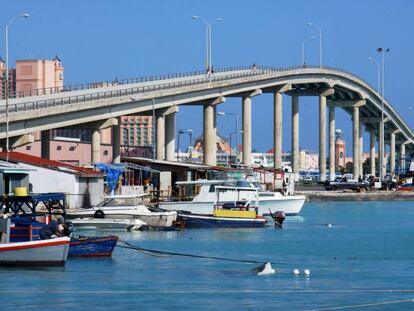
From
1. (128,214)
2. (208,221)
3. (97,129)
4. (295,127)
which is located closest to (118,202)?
(208,221)

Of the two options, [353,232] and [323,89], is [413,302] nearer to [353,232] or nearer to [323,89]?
[353,232]

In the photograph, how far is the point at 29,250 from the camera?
49219 millimetres

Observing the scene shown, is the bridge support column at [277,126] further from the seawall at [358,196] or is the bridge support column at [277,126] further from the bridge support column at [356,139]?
the bridge support column at [356,139]

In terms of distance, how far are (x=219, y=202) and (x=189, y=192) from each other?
1125 centimetres

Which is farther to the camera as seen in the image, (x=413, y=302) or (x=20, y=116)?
(x=20, y=116)

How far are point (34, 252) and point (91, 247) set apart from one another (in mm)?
6377

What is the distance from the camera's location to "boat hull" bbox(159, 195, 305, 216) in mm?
84875

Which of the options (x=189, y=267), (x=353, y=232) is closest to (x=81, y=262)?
(x=189, y=267)

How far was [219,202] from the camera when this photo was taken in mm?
85375

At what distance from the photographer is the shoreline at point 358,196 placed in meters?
146

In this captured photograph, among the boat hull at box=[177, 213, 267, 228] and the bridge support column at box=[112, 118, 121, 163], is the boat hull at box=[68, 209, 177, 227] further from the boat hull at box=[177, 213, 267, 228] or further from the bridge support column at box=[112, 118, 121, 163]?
the bridge support column at box=[112, 118, 121, 163]

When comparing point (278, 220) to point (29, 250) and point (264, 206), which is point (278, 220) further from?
point (29, 250)

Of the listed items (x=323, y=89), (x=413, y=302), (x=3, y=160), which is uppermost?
(x=323, y=89)

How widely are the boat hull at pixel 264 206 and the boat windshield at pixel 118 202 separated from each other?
187cm
